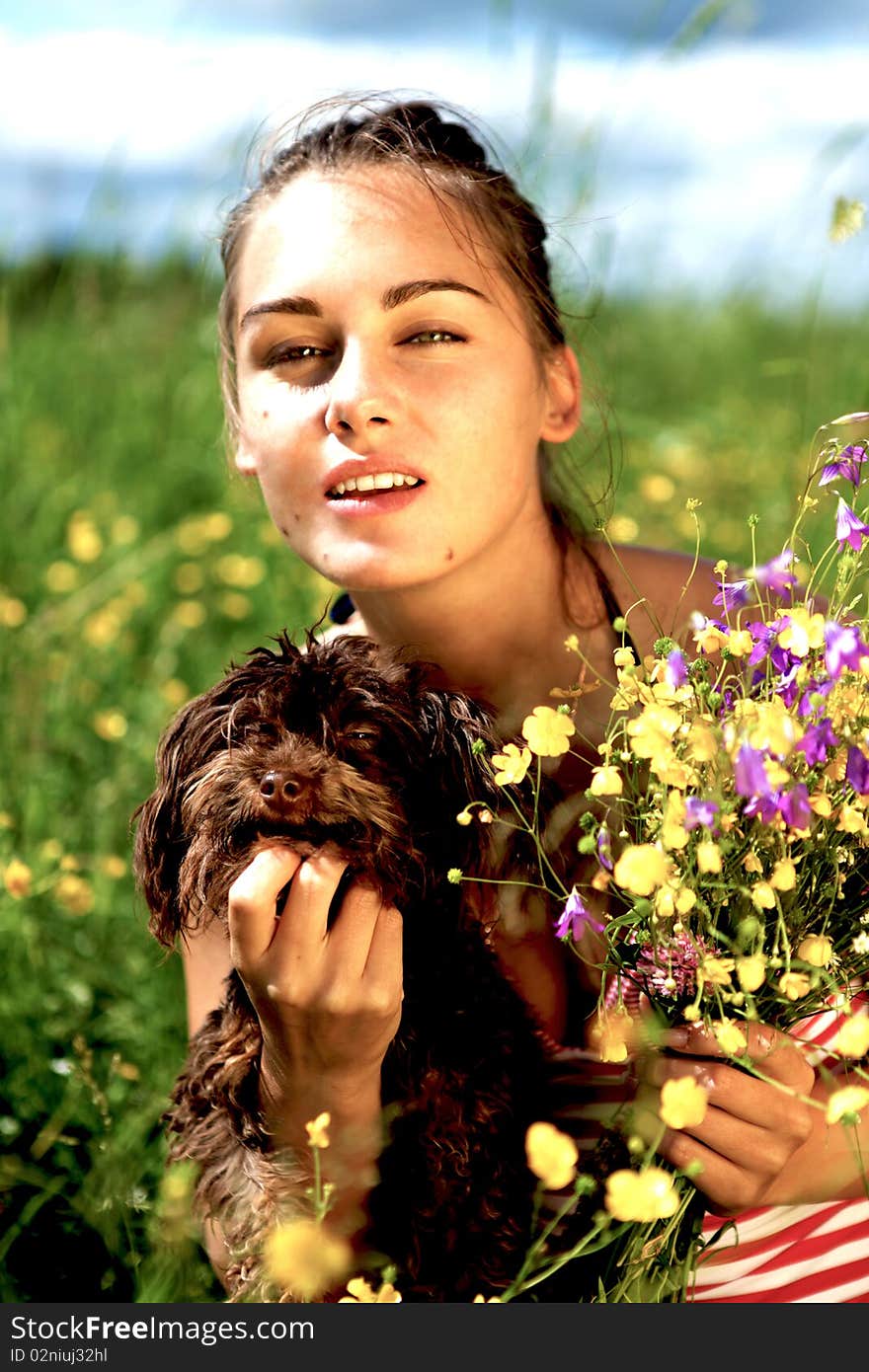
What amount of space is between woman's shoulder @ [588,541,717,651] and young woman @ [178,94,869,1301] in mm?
18

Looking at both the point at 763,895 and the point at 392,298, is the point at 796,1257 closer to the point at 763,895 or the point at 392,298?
the point at 763,895

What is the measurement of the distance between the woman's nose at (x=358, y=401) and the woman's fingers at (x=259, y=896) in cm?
67

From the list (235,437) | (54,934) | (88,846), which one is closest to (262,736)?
(235,437)

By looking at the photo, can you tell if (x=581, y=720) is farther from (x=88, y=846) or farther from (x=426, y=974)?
(x=88, y=846)

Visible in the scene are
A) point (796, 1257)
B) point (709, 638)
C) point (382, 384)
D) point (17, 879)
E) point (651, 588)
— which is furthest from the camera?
point (651, 588)

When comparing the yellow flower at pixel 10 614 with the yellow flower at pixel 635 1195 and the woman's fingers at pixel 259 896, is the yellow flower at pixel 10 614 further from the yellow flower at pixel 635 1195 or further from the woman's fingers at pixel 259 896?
the yellow flower at pixel 635 1195

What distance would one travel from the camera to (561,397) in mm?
2396

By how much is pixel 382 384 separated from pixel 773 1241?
4.82 feet

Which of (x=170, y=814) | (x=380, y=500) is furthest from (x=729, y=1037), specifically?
(x=380, y=500)

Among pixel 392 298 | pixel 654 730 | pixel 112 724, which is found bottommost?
pixel 112 724

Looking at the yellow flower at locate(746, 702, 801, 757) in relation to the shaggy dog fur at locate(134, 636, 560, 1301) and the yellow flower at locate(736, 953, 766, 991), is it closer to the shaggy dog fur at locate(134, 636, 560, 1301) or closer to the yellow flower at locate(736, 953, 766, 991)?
the yellow flower at locate(736, 953, 766, 991)

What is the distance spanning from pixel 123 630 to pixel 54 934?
4.21 ft

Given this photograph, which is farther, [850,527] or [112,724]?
[112,724]

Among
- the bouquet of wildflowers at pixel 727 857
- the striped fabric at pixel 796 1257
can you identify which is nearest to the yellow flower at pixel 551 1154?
the bouquet of wildflowers at pixel 727 857
